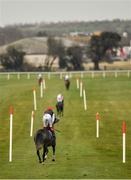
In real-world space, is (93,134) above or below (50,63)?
above

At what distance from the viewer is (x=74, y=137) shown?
27.8m

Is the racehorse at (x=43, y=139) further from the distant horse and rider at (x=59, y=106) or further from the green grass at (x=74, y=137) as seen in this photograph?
the distant horse and rider at (x=59, y=106)

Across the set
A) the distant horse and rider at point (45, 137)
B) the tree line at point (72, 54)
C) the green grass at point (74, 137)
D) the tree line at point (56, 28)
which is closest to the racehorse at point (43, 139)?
the distant horse and rider at point (45, 137)

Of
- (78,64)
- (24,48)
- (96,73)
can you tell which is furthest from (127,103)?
(24,48)

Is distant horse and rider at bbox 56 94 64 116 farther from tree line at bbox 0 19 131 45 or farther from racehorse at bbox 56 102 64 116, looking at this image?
tree line at bbox 0 19 131 45

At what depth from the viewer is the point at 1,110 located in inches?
1607

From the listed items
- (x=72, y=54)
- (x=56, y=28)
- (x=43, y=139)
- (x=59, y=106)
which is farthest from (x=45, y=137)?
(x=56, y=28)

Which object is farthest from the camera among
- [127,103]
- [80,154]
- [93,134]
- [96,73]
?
[96,73]

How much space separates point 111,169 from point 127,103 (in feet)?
86.6

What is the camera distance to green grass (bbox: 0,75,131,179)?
20.0 m

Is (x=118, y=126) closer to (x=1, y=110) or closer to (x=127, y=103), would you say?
(x=1, y=110)

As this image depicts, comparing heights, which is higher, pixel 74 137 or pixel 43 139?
pixel 43 139

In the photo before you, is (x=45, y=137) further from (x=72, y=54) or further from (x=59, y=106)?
(x=72, y=54)

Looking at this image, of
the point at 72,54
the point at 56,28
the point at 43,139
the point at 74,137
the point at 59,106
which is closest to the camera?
the point at 43,139
